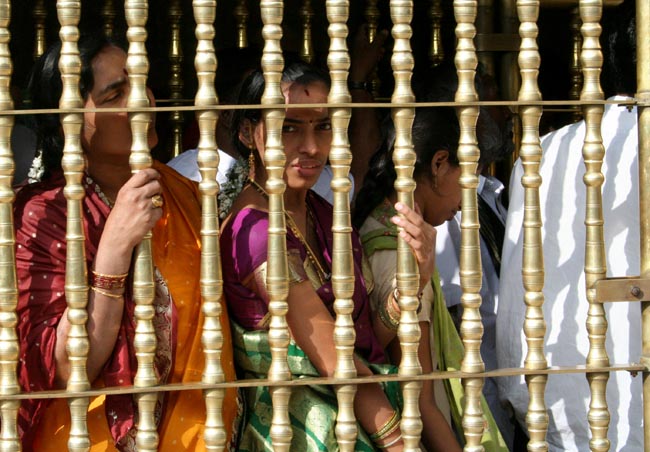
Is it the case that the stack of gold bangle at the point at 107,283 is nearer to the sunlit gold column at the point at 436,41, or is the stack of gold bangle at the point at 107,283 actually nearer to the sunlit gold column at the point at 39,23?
the sunlit gold column at the point at 39,23

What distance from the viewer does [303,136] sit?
9.98 feet

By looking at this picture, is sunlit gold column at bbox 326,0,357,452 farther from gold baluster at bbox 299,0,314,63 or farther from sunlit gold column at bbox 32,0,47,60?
sunlit gold column at bbox 32,0,47,60

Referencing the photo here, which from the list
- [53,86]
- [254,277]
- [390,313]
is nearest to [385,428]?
[390,313]

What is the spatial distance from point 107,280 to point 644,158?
4.15ft

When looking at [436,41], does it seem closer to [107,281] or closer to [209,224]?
[209,224]

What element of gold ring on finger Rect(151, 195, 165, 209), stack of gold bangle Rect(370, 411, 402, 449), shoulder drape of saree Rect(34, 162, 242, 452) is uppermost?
gold ring on finger Rect(151, 195, 165, 209)

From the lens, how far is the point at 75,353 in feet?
8.71

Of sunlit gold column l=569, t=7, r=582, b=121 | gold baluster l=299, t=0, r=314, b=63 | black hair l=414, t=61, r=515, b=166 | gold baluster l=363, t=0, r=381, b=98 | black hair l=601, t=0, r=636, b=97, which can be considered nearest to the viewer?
black hair l=601, t=0, r=636, b=97

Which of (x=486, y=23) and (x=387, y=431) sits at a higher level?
(x=486, y=23)

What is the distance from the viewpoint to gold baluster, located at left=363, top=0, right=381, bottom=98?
14.1 ft

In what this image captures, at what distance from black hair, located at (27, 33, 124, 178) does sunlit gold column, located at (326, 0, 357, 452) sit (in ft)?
2.03

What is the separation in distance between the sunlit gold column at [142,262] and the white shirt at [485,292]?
1.31 metres

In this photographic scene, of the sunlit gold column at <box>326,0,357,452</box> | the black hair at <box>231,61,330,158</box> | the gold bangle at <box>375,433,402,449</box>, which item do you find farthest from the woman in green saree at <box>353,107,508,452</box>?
the sunlit gold column at <box>326,0,357,452</box>

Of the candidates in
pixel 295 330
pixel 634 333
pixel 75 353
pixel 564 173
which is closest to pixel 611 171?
pixel 564 173
